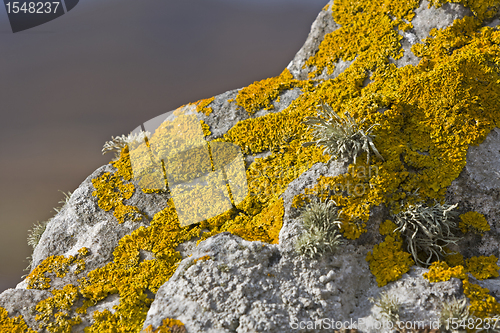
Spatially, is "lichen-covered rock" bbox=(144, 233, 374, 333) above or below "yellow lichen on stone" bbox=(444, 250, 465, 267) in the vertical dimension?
above

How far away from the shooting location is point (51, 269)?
463 centimetres

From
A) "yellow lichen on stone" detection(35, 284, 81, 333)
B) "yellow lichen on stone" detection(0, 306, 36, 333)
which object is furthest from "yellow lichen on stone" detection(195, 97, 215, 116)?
"yellow lichen on stone" detection(0, 306, 36, 333)

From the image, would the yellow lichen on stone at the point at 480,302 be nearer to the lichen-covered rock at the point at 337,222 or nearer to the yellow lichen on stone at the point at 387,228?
the lichen-covered rock at the point at 337,222

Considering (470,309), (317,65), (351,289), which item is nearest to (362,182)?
(351,289)

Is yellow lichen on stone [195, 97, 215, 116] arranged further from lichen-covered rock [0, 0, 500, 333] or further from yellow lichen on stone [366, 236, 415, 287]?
yellow lichen on stone [366, 236, 415, 287]

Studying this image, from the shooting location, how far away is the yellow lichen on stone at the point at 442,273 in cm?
318

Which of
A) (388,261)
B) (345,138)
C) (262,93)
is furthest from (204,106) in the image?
(388,261)

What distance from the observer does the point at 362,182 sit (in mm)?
3947

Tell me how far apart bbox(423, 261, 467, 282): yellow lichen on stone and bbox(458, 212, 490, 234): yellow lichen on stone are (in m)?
0.83

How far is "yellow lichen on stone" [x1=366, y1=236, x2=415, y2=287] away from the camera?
344 centimetres

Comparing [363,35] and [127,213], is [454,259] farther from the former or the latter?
[127,213]

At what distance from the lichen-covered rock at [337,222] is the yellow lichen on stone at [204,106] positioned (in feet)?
0.29

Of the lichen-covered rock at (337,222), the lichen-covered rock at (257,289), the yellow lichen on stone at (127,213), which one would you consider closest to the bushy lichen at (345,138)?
the lichen-covered rock at (337,222)

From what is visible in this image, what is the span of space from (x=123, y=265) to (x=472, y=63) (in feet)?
19.8
